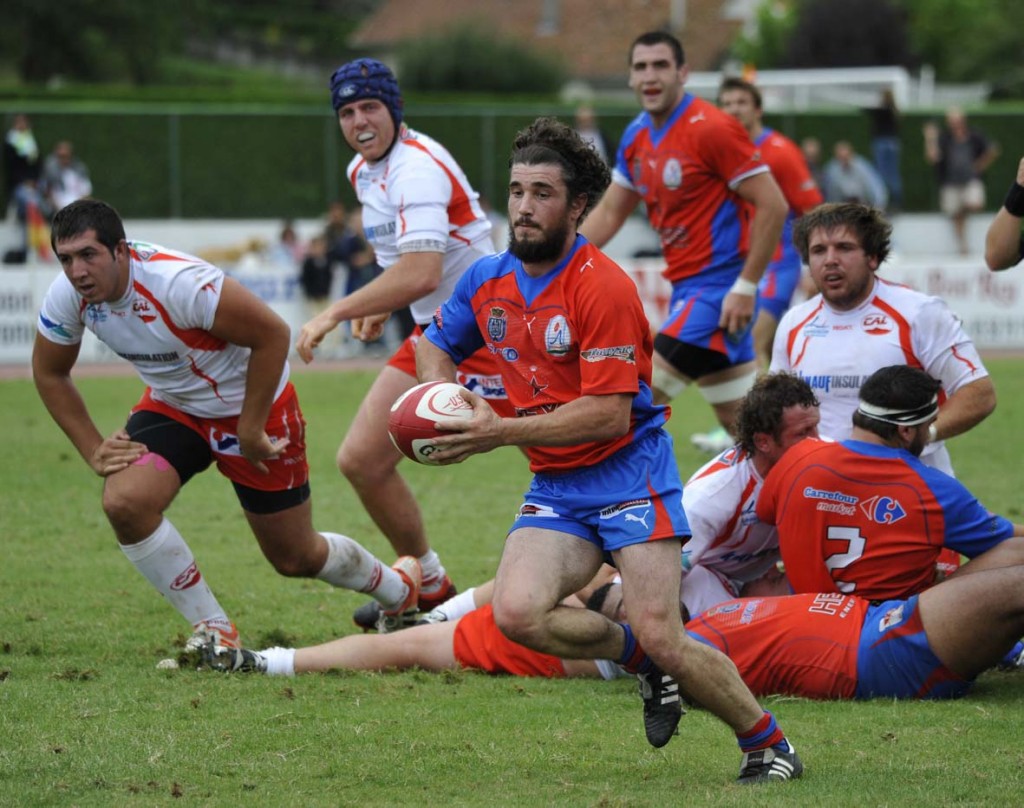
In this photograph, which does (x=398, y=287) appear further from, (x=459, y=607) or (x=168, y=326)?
(x=459, y=607)

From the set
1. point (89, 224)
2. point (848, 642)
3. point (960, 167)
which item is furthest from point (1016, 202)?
point (960, 167)

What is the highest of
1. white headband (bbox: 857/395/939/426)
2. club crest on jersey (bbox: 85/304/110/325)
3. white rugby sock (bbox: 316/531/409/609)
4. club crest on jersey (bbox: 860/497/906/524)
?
club crest on jersey (bbox: 85/304/110/325)

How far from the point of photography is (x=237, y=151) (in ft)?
88.0

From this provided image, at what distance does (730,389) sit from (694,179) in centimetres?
130

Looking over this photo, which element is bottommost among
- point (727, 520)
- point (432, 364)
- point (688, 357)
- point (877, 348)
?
point (727, 520)

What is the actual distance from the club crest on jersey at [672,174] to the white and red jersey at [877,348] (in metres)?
1.76

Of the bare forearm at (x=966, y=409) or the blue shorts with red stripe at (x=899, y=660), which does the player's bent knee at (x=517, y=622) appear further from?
the bare forearm at (x=966, y=409)

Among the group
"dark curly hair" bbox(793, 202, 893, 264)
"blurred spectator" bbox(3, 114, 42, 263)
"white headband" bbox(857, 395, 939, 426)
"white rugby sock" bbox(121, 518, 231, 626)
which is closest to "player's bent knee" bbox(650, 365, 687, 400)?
"dark curly hair" bbox(793, 202, 893, 264)

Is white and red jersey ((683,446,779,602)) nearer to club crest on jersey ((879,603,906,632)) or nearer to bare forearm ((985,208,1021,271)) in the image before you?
club crest on jersey ((879,603,906,632))

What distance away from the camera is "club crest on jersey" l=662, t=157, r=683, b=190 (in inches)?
337

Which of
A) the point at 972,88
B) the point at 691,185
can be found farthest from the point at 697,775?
the point at 972,88

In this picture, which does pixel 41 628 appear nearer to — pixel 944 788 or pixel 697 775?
pixel 697 775

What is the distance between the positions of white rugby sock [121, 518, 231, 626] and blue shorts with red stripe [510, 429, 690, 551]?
1.97 meters

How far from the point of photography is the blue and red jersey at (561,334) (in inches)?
189
